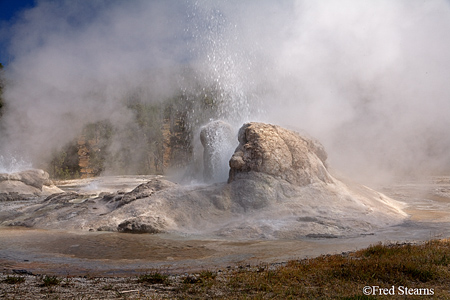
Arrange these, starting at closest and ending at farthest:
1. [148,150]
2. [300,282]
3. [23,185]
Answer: [300,282], [23,185], [148,150]

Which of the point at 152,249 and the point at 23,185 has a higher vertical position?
the point at 23,185

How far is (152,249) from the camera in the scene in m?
5.79

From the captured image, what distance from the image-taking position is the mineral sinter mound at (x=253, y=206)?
278 inches

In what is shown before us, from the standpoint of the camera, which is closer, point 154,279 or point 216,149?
point 154,279

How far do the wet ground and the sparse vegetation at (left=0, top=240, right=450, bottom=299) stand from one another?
0.69 metres

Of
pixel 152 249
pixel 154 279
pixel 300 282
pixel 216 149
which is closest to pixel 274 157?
pixel 216 149

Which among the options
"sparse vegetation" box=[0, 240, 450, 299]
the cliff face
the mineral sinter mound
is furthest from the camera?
the cliff face

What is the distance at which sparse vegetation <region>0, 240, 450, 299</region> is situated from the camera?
3.24 metres

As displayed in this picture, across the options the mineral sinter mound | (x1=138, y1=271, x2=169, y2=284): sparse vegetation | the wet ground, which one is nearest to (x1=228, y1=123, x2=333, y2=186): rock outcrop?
the mineral sinter mound

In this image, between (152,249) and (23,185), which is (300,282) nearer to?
(152,249)

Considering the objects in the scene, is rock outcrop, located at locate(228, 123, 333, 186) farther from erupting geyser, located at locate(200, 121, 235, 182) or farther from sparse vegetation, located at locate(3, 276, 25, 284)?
sparse vegetation, located at locate(3, 276, 25, 284)

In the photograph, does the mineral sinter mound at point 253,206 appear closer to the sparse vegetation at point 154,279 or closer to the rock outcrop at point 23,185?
the sparse vegetation at point 154,279

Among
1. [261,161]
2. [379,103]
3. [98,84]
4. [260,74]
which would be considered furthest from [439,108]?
[98,84]

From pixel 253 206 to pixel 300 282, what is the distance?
4270mm
